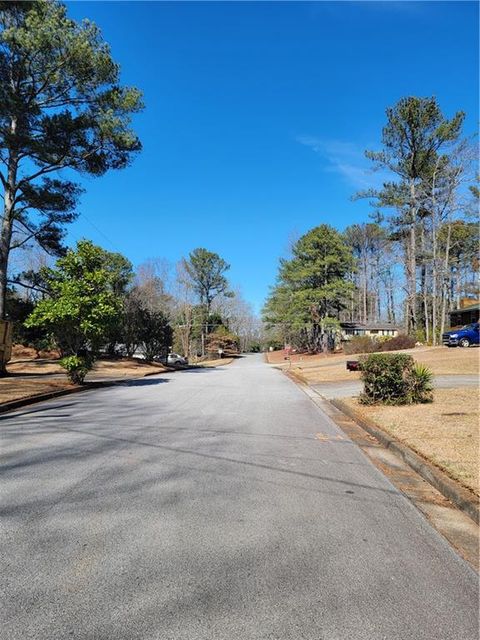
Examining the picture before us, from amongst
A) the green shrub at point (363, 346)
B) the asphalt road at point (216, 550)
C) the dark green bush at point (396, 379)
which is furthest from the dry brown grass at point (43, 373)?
the green shrub at point (363, 346)

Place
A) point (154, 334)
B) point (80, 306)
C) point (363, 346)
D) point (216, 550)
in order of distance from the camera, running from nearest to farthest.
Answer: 1. point (216, 550)
2. point (80, 306)
3. point (154, 334)
4. point (363, 346)

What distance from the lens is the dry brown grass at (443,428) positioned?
532 centimetres

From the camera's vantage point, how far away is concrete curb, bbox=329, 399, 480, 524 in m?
4.17

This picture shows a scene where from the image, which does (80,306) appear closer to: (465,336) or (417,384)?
(417,384)

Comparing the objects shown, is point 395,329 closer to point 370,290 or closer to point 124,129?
point 370,290

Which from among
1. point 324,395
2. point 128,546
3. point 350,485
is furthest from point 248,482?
point 324,395

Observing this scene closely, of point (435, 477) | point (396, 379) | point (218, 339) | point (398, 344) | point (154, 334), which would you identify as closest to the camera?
point (435, 477)

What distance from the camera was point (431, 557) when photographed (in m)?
3.29

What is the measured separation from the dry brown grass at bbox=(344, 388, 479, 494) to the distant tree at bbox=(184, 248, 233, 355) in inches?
2722

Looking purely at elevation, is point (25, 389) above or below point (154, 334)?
below

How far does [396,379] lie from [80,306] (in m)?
10.6

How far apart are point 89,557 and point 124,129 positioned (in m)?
20.4

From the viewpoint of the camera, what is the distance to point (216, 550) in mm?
3242

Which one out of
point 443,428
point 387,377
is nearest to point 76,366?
point 387,377
